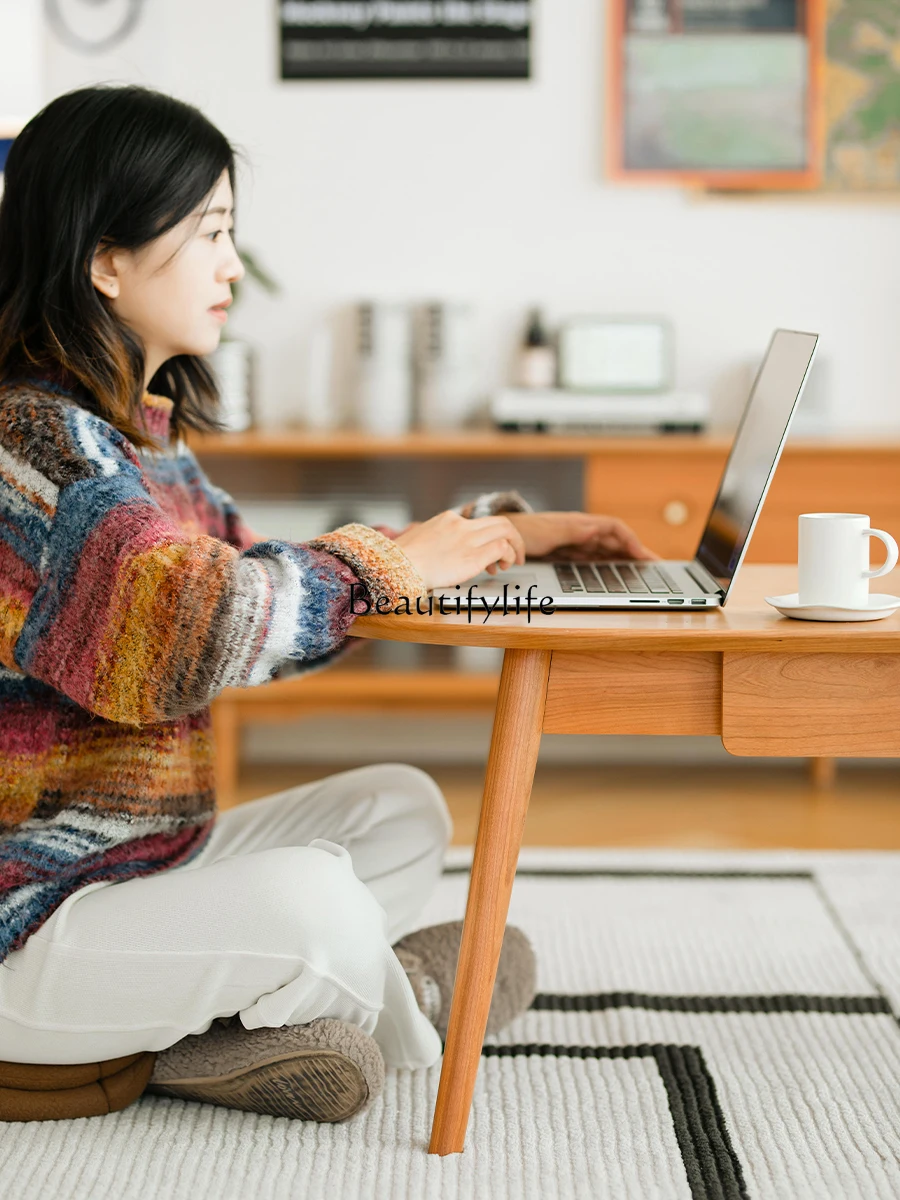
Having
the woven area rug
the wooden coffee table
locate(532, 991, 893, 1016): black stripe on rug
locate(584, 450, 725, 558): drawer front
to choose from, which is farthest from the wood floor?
the wooden coffee table

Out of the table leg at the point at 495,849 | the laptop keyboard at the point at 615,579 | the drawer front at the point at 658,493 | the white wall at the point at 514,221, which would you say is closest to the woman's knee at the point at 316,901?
the table leg at the point at 495,849

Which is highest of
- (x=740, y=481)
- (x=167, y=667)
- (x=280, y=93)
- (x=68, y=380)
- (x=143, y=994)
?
(x=280, y=93)

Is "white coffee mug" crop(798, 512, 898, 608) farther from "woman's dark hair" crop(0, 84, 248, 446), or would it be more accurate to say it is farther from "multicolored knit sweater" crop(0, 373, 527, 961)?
"woman's dark hair" crop(0, 84, 248, 446)

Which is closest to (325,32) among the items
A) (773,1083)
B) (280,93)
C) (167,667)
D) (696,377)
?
(280,93)

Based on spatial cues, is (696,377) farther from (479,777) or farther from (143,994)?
(143,994)

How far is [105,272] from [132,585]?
1.20ft

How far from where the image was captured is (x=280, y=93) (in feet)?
8.84

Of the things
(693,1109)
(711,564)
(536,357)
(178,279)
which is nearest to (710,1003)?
(693,1109)

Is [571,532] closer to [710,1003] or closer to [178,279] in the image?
[178,279]

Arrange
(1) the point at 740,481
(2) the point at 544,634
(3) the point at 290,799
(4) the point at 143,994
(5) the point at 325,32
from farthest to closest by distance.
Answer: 1. (5) the point at 325,32
2. (3) the point at 290,799
3. (1) the point at 740,481
4. (4) the point at 143,994
5. (2) the point at 544,634

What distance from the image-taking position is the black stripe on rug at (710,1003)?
1596 mm

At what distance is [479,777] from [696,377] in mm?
944

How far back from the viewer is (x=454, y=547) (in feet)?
→ 4.07

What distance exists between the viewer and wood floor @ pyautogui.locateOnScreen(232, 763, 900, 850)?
2295 millimetres
